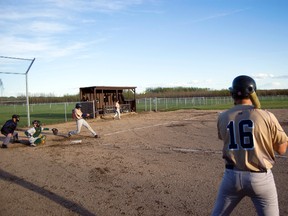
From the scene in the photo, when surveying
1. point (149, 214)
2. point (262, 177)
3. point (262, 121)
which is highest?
point (262, 121)

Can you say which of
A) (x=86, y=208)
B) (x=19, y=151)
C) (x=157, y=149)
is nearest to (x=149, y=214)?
(x=86, y=208)

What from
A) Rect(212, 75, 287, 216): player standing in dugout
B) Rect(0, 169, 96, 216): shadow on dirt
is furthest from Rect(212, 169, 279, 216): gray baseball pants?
Rect(0, 169, 96, 216): shadow on dirt

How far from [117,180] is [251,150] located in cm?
413

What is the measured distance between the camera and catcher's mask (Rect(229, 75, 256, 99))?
262 cm

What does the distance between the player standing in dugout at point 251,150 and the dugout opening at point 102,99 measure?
2172cm

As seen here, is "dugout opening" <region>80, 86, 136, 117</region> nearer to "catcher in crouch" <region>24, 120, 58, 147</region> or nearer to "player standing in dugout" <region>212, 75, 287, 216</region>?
"catcher in crouch" <region>24, 120, 58, 147</region>

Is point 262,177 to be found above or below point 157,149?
above

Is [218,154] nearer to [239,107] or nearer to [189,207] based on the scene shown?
[189,207]

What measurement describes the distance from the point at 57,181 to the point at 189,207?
3.07 metres

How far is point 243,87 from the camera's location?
2.63 meters

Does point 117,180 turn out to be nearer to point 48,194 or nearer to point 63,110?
point 48,194

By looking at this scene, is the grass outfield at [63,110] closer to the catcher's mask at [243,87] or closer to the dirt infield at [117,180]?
the dirt infield at [117,180]

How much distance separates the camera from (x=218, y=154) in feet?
27.3

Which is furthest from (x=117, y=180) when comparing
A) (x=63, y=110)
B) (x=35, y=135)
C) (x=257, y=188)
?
(x=63, y=110)
